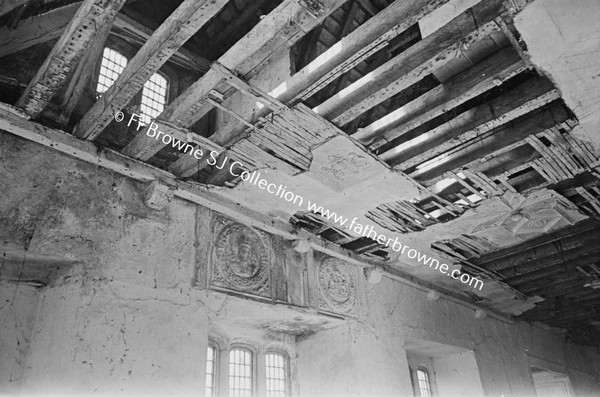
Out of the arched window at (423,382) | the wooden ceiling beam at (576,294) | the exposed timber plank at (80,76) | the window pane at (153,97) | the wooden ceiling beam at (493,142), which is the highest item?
the window pane at (153,97)

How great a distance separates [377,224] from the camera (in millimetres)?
4047

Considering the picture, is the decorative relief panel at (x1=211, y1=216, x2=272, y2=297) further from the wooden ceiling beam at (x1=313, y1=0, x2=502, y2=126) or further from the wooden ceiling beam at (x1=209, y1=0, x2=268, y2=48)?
the wooden ceiling beam at (x1=209, y1=0, x2=268, y2=48)

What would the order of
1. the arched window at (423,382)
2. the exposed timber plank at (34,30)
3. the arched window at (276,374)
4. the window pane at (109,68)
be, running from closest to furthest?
the exposed timber plank at (34,30) → the window pane at (109,68) → the arched window at (276,374) → the arched window at (423,382)

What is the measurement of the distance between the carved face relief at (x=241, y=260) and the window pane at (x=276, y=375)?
1.02 metres

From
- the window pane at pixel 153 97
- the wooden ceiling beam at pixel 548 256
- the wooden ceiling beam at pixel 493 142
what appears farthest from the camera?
the wooden ceiling beam at pixel 548 256

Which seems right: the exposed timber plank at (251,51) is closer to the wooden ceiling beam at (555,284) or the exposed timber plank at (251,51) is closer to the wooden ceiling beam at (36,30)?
the wooden ceiling beam at (36,30)

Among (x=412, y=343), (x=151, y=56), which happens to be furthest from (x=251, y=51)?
(x=412, y=343)

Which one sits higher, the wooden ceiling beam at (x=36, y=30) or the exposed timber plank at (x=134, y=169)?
the wooden ceiling beam at (x=36, y=30)

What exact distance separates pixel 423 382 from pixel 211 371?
3135mm

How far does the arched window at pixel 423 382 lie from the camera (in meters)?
5.55

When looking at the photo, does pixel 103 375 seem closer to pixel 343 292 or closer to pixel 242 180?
pixel 242 180

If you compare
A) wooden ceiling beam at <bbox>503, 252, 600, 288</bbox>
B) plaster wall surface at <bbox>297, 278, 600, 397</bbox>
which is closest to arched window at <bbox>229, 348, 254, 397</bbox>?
plaster wall surface at <bbox>297, 278, 600, 397</bbox>

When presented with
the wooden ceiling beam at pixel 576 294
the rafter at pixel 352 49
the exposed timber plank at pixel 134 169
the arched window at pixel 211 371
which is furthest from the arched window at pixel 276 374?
the wooden ceiling beam at pixel 576 294

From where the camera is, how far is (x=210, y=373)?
372 centimetres
